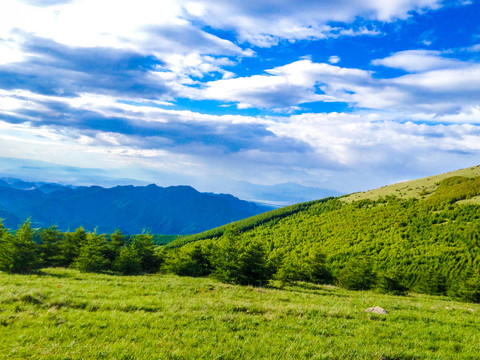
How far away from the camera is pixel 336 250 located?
86438 millimetres

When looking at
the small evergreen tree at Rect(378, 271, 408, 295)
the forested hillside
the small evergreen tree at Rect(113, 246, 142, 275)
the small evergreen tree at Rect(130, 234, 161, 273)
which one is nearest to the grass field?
the forested hillside

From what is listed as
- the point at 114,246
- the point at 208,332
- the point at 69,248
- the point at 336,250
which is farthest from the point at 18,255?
the point at 336,250

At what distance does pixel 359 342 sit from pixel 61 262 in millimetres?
45496

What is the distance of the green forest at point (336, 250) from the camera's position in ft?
99.5

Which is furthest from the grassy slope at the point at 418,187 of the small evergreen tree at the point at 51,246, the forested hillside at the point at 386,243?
the small evergreen tree at the point at 51,246

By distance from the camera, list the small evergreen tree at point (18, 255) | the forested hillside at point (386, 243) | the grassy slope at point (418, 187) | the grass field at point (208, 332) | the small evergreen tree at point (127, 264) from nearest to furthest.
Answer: the grass field at point (208, 332) < the small evergreen tree at point (18, 255) < the small evergreen tree at point (127, 264) < the forested hillside at point (386, 243) < the grassy slope at point (418, 187)

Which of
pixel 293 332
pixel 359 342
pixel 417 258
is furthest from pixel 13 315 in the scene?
pixel 417 258

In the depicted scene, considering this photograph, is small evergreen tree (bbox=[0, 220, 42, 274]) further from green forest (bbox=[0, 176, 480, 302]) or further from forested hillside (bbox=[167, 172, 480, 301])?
forested hillside (bbox=[167, 172, 480, 301])

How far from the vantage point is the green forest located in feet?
99.5

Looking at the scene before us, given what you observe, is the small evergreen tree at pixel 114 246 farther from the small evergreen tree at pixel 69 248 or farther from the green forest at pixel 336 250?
the small evergreen tree at pixel 69 248

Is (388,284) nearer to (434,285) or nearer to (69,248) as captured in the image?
(434,285)

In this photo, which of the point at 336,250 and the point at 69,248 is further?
the point at 336,250

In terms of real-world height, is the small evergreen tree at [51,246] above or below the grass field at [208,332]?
below

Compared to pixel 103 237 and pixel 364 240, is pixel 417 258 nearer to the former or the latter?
pixel 364 240
